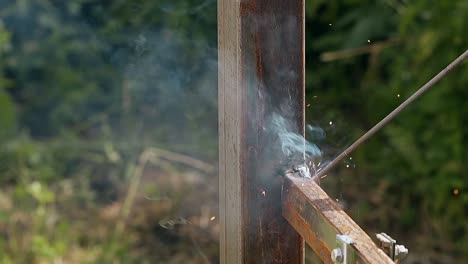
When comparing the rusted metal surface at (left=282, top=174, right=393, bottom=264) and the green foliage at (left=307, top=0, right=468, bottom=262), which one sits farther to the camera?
the green foliage at (left=307, top=0, right=468, bottom=262)

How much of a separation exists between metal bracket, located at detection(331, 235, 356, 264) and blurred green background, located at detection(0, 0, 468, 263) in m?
1.94

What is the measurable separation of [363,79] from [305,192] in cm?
313

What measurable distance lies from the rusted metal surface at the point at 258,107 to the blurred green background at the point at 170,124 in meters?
1.66

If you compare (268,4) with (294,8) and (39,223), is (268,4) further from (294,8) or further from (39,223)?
(39,223)

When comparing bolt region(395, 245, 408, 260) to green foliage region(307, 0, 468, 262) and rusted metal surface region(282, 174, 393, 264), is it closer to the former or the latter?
rusted metal surface region(282, 174, 393, 264)

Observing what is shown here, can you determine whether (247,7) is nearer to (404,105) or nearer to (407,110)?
(404,105)

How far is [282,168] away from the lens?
1.53 meters

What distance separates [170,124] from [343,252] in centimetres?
353

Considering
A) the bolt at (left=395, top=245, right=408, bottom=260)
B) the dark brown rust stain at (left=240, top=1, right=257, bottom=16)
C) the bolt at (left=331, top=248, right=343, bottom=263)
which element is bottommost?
the bolt at (left=395, top=245, right=408, bottom=260)

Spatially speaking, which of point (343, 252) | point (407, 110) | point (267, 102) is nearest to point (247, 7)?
point (267, 102)

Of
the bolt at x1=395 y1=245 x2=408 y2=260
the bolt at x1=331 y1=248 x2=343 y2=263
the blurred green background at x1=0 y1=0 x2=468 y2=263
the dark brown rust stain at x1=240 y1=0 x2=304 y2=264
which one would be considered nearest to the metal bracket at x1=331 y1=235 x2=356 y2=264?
the bolt at x1=331 y1=248 x2=343 y2=263

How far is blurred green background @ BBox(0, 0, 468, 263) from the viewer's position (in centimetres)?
376

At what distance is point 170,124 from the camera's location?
478 cm

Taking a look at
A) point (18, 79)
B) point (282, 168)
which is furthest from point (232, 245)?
point (18, 79)
